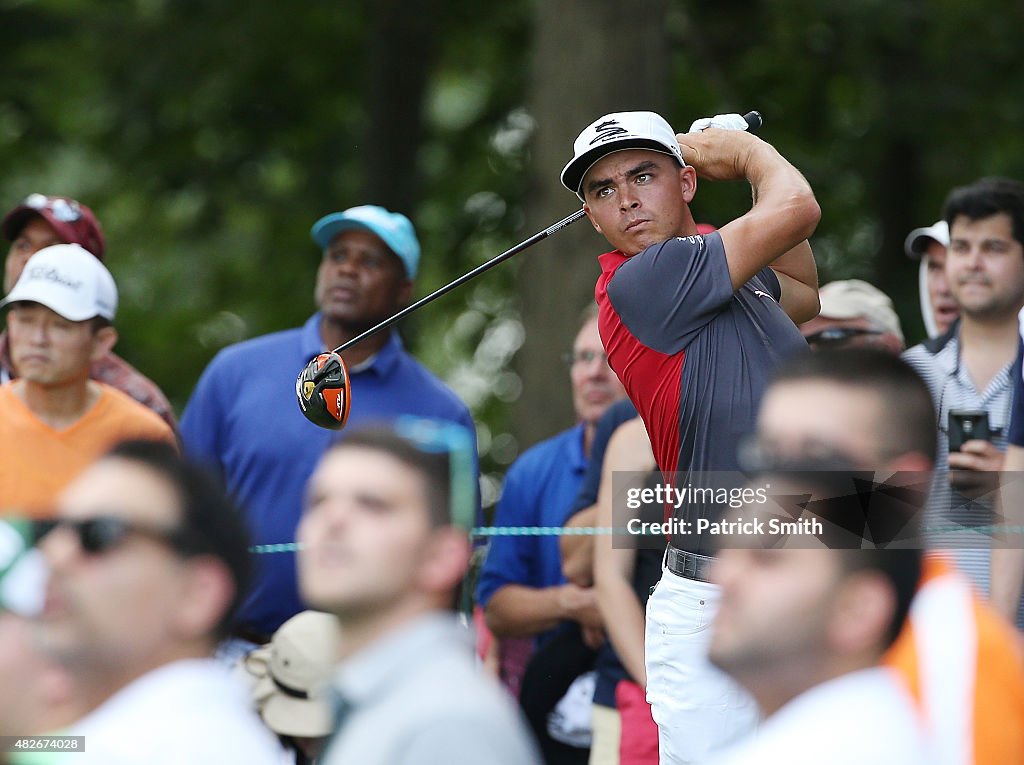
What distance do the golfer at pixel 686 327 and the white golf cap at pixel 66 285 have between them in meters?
2.24

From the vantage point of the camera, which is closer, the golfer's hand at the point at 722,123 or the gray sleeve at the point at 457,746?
the gray sleeve at the point at 457,746

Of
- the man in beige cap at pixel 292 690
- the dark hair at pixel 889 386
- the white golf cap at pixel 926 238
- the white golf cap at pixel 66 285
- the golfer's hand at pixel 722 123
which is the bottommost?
the man in beige cap at pixel 292 690

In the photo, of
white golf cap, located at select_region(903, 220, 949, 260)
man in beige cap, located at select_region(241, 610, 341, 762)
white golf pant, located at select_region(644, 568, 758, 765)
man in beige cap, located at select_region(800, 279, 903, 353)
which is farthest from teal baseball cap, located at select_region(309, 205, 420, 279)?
white golf pant, located at select_region(644, 568, 758, 765)

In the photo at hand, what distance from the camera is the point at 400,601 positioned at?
7.39 ft

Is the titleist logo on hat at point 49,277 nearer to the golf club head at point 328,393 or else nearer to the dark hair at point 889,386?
the golf club head at point 328,393

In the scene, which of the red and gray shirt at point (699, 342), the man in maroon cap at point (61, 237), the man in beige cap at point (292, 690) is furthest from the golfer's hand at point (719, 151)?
the man in maroon cap at point (61, 237)

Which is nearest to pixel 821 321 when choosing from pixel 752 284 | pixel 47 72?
pixel 752 284

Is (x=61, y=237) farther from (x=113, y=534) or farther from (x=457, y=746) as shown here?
(x=457, y=746)

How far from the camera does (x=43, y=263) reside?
560 cm

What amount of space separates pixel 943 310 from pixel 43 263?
3499mm

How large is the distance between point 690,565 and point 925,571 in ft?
5.86

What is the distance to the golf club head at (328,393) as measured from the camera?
4.66m

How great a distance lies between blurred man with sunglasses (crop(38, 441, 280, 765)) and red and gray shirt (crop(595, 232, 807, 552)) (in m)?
1.64

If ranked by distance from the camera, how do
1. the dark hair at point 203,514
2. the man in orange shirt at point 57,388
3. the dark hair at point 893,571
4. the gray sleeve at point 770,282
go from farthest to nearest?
the man in orange shirt at point 57,388 < the gray sleeve at point 770,282 < the dark hair at point 203,514 < the dark hair at point 893,571
